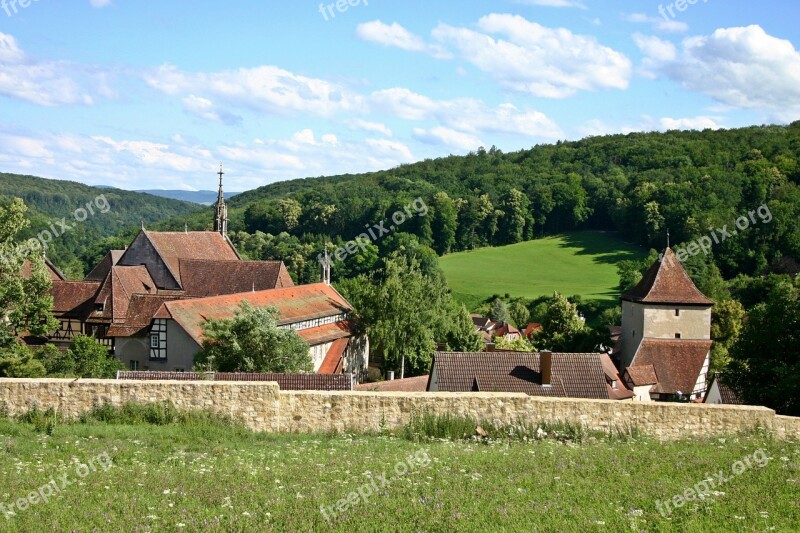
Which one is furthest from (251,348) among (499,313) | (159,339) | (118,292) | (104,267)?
(499,313)

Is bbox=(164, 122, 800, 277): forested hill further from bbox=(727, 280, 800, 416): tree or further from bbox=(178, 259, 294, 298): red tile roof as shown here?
bbox=(727, 280, 800, 416): tree

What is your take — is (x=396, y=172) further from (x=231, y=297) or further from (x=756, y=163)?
(x=231, y=297)

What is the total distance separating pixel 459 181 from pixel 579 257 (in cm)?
5106

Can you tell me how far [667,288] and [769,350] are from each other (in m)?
14.2

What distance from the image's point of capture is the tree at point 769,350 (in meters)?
24.6

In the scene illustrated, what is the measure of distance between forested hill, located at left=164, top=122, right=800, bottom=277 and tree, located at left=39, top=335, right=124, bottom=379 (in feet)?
239

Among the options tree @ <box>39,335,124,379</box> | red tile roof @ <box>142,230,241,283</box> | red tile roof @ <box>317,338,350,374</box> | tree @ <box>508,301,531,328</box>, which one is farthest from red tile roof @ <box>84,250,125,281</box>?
tree @ <box>508,301,531,328</box>

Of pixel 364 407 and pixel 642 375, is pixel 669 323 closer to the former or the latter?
pixel 642 375

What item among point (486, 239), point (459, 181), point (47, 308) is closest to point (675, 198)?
point (486, 239)

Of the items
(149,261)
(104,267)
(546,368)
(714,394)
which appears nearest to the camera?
(546,368)

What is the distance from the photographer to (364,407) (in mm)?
15648

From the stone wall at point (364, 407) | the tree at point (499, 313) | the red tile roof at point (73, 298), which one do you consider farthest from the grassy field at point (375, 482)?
the tree at point (499, 313)

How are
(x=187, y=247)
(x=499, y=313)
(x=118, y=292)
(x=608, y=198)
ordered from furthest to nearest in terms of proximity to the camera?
1. (x=608, y=198)
2. (x=499, y=313)
3. (x=187, y=247)
4. (x=118, y=292)

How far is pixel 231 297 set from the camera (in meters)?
39.8
